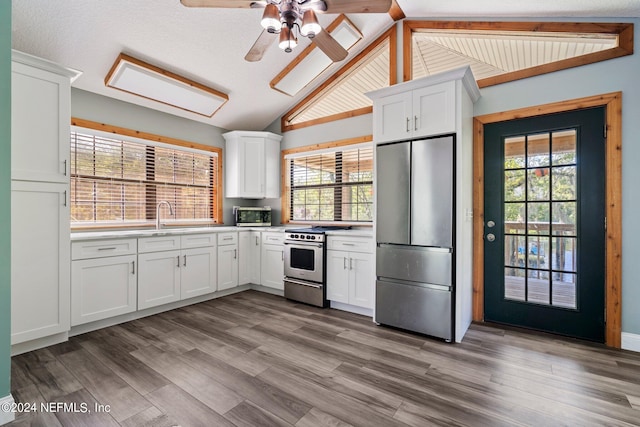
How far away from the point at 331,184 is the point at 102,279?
9.93 feet

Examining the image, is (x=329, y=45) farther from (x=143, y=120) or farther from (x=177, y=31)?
(x=143, y=120)

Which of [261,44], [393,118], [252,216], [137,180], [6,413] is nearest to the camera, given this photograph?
[6,413]

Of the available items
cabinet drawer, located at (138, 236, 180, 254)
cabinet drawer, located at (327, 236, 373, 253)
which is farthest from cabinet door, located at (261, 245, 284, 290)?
cabinet drawer, located at (138, 236, 180, 254)

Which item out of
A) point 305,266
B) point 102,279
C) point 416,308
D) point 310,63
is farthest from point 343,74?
point 102,279

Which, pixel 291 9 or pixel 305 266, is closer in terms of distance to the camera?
pixel 291 9

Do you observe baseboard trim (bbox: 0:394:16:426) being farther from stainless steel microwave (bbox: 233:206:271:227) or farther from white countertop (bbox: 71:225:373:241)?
stainless steel microwave (bbox: 233:206:271:227)

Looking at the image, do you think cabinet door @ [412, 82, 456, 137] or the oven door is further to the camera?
the oven door

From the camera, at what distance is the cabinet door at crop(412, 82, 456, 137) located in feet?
9.18

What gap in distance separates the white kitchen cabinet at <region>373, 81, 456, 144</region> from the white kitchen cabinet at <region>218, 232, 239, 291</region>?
243cm

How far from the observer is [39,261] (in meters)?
2.54

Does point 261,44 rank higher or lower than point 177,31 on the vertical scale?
lower

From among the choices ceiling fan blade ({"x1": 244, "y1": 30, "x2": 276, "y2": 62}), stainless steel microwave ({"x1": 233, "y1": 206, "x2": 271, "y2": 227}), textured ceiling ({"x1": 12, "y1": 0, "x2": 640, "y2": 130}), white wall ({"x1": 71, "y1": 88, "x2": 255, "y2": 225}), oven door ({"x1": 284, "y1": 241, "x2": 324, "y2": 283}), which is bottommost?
oven door ({"x1": 284, "y1": 241, "x2": 324, "y2": 283})

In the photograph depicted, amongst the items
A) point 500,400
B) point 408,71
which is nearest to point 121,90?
point 408,71

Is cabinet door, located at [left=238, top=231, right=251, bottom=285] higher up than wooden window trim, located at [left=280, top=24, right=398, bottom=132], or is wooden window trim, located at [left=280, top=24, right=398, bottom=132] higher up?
wooden window trim, located at [left=280, top=24, right=398, bottom=132]
